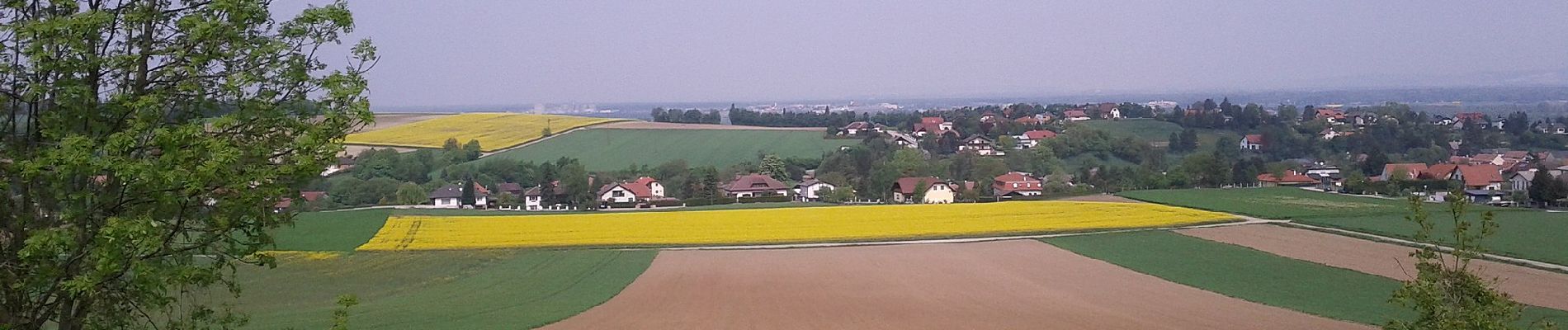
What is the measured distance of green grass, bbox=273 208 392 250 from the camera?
115 feet

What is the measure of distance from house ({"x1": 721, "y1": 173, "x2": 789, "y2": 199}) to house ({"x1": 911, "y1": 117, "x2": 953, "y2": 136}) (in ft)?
105

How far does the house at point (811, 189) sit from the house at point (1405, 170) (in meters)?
28.1

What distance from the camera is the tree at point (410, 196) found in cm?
5384

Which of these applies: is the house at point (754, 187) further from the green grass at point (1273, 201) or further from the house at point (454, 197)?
the green grass at point (1273, 201)

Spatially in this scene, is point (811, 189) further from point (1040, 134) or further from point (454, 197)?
point (1040, 134)

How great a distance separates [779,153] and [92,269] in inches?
2833

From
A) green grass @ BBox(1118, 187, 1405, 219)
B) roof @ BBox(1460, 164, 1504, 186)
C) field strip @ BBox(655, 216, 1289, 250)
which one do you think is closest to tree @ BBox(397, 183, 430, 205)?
field strip @ BBox(655, 216, 1289, 250)

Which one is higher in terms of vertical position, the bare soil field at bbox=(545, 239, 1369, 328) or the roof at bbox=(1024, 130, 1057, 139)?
the bare soil field at bbox=(545, 239, 1369, 328)

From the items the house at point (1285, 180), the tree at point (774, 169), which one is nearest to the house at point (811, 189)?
the tree at point (774, 169)

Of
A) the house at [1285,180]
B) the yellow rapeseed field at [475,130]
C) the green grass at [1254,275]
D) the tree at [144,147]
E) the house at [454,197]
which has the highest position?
the tree at [144,147]

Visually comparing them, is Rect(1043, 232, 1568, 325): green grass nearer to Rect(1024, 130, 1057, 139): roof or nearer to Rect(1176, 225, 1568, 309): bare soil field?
Result: Rect(1176, 225, 1568, 309): bare soil field

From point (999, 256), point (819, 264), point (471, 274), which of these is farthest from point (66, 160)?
point (999, 256)

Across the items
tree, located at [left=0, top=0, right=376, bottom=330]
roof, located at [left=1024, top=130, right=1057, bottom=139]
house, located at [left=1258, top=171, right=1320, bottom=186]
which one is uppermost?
tree, located at [left=0, top=0, right=376, bottom=330]

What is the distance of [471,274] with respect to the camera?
28609 millimetres
